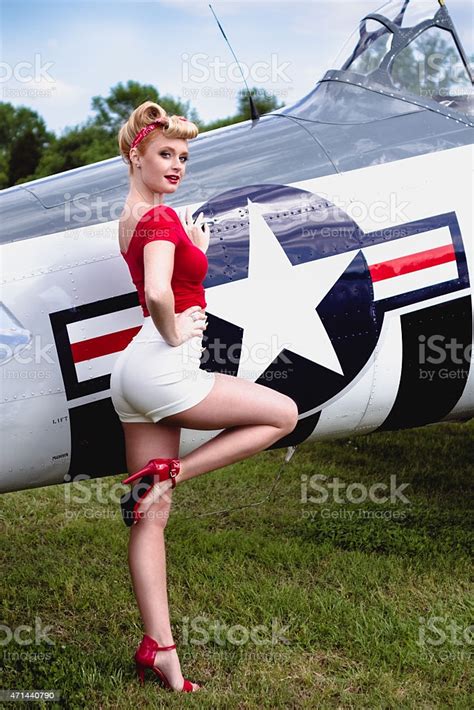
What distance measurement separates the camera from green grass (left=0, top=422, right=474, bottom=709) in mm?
3736

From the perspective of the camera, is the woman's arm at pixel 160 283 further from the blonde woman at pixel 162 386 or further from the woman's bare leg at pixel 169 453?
the woman's bare leg at pixel 169 453

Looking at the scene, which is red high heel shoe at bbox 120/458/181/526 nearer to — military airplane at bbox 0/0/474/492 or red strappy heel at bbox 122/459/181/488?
red strappy heel at bbox 122/459/181/488

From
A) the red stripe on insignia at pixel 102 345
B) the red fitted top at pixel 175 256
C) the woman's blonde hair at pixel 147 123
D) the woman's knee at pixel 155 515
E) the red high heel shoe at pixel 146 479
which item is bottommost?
the woman's knee at pixel 155 515

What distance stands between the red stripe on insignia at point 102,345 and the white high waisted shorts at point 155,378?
6.4 inches

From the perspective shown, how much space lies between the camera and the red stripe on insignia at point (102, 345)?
11.5 ft

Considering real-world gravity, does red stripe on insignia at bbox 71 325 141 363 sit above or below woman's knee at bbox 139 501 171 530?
above

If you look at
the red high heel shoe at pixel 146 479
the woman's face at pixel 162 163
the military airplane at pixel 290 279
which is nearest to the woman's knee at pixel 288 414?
the military airplane at pixel 290 279

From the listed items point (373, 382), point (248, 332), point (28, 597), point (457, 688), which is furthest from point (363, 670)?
point (28, 597)

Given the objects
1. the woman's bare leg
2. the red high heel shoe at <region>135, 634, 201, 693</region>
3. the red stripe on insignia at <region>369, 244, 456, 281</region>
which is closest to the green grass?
the red high heel shoe at <region>135, 634, 201, 693</region>

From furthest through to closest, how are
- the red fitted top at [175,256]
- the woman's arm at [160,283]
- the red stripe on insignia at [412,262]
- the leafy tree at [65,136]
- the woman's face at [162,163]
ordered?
the leafy tree at [65,136], the red stripe on insignia at [412,262], the woman's face at [162,163], the red fitted top at [175,256], the woman's arm at [160,283]

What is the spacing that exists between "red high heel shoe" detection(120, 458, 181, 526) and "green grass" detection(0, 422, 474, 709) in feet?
2.52

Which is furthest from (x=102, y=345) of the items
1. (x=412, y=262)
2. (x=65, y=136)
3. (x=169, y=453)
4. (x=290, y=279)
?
(x=65, y=136)

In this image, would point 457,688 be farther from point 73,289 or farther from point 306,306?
point 73,289

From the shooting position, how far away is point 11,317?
3.43 meters
